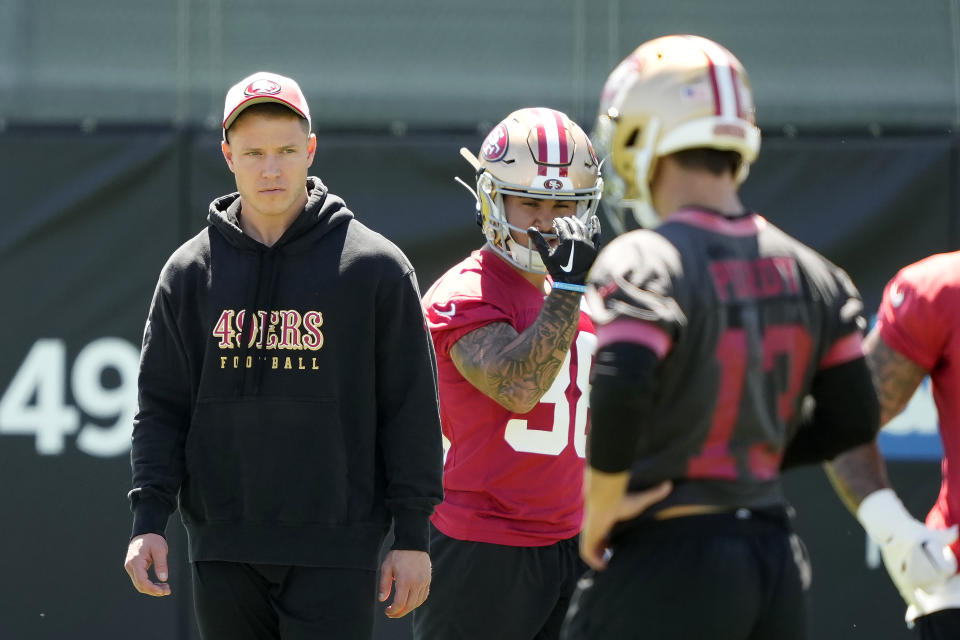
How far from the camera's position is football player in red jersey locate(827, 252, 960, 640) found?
A: 8.84 feet

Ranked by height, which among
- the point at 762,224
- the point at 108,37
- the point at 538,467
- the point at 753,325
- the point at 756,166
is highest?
the point at 108,37

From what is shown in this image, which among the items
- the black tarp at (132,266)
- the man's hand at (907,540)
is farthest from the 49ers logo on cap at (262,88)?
the black tarp at (132,266)

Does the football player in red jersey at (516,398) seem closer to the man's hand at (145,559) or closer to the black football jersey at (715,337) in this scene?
the man's hand at (145,559)

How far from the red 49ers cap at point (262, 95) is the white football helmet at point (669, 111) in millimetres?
1066

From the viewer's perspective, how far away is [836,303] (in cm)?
245

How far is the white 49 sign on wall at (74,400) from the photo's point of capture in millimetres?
5297

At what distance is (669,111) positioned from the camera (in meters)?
2.42

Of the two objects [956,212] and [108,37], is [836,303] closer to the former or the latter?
[956,212]

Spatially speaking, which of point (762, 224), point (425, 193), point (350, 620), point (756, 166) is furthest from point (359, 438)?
point (756, 166)

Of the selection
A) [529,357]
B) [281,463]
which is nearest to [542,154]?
[529,357]

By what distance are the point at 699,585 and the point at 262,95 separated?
166 cm

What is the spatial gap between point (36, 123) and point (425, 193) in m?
1.56

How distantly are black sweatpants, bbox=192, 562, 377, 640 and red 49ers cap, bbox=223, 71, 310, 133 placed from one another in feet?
3.56

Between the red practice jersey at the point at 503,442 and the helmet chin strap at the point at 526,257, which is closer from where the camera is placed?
the red practice jersey at the point at 503,442
